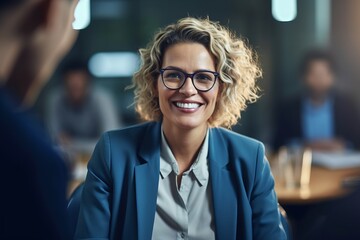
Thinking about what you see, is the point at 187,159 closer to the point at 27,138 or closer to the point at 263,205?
the point at 263,205

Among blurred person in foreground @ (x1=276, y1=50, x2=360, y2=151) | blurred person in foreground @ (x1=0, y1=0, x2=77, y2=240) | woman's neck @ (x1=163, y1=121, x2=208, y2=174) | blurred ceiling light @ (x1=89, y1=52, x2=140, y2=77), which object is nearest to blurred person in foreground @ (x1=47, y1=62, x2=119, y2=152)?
blurred person in foreground @ (x1=276, y1=50, x2=360, y2=151)

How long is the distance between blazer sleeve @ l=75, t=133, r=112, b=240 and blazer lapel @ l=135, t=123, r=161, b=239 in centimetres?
5

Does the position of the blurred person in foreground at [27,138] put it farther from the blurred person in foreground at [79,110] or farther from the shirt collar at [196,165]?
the blurred person in foreground at [79,110]

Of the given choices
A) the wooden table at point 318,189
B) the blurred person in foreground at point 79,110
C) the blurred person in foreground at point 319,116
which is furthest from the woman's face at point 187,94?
the blurred person in foreground at point 79,110

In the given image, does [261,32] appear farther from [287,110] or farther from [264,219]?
[264,219]

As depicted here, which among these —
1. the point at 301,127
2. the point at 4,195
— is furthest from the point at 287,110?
the point at 4,195

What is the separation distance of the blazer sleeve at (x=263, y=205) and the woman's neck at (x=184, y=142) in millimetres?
105

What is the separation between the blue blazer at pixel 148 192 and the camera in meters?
0.85

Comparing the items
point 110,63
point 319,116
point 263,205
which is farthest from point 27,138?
point 110,63

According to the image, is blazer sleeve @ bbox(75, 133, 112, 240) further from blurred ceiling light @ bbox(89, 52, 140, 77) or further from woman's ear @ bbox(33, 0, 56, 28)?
blurred ceiling light @ bbox(89, 52, 140, 77)

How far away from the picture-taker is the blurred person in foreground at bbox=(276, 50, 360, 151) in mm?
2361

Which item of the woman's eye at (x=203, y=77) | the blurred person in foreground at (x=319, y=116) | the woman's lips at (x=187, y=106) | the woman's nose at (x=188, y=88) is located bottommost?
the blurred person in foreground at (x=319, y=116)

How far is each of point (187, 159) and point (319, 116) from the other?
1.58 metres

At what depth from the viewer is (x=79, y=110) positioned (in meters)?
2.74
